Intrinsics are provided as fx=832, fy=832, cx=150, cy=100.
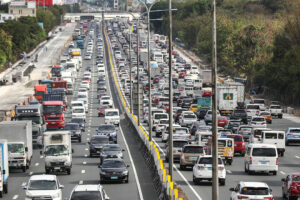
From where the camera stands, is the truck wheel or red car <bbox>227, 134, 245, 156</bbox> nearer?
the truck wheel

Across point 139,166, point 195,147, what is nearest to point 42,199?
point 195,147

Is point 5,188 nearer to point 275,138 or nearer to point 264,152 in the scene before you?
point 264,152

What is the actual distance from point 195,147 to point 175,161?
6.57 meters

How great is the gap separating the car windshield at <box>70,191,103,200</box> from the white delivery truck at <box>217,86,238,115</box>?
66.0 metres

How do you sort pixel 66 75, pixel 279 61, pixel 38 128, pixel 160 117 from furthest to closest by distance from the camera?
pixel 66 75
pixel 279 61
pixel 160 117
pixel 38 128

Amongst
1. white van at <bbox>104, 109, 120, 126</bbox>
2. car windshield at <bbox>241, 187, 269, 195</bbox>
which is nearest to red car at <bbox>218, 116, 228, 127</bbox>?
white van at <bbox>104, 109, 120, 126</bbox>

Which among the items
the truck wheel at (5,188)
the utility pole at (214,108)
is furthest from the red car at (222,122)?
the utility pole at (214,108)

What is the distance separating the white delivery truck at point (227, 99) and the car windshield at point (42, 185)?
62236 millimetres

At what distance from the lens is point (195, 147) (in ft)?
156

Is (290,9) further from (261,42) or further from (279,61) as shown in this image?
(279,61)

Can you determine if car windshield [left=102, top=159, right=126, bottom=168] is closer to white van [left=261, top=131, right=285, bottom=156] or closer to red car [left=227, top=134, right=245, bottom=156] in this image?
red car [left=227, top=134, right=245, bottom=156]

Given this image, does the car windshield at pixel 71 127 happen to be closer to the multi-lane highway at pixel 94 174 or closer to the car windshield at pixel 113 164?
the multi-lane highway at pixel 94 174

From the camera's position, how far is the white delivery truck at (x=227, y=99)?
95.8 m

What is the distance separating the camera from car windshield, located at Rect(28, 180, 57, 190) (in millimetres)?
34594
